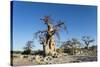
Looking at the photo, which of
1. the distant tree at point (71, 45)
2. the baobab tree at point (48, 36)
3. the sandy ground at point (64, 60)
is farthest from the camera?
the distant tree at point (71, 45)

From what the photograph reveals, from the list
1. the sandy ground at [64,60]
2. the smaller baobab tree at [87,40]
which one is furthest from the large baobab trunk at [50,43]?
the smaller baobab tree at [87,40]

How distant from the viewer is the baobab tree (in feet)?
9.12

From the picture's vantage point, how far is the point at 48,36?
110 inches

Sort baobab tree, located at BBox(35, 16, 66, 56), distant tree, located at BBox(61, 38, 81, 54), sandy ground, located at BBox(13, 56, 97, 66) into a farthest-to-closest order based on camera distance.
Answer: distant tree, located at BBox(61, 38, 81, 54) → baobab tree, located at BBox(35, 16, 66, 56) → sandy ground, located at BBox(13, 56, 97, 66)

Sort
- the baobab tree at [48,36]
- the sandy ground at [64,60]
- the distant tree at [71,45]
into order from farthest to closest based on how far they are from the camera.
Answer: the distant tree at [71,45]
the baobab tree at [48,36]
the sandy ground at [64,60]

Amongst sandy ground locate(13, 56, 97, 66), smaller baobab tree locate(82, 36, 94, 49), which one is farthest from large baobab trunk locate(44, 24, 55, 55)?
smaller baobab tree locate(82, 36, 94, 49)

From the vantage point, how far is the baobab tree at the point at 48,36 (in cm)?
278

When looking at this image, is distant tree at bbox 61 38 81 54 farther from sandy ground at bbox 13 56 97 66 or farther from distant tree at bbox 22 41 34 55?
distant tree at bbox 22 41 34 55

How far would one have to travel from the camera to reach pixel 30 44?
2723 millimetres

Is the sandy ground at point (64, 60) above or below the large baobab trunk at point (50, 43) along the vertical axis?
below

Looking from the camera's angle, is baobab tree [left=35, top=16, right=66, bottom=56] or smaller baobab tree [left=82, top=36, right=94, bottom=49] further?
smaller baobab tree [left=82, top=36, right=94, bottom=49]

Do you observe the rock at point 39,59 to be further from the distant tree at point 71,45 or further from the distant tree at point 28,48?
the distant tree at point 71,45

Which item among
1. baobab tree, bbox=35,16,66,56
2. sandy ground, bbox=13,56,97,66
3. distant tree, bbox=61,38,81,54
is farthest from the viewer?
distant tree, bbox=61,38,81,54
